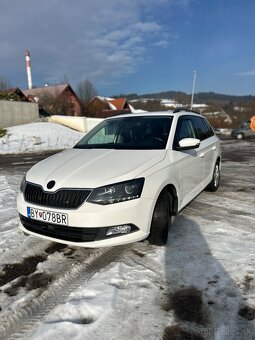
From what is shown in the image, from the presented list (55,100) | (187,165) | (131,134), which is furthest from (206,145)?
(55,100)

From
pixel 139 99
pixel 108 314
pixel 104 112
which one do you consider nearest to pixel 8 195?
pixel 108 314

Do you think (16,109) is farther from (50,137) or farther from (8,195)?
(8,195)

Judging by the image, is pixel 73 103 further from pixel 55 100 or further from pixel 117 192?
pixel 117 192

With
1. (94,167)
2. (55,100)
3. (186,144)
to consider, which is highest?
(55,100)

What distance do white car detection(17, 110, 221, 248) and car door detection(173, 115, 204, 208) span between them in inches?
0.6

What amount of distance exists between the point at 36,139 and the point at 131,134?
1976 centimetres

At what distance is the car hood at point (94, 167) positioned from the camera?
11.4 feet

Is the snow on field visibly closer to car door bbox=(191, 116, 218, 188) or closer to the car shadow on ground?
car door bbox=(191, 116, 218, 188)

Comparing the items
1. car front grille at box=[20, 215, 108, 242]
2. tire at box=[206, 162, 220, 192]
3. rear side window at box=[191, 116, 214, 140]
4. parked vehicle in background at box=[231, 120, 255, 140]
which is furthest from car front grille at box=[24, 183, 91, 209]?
parked vehicle in background at box=[231, 120, 255, 140]

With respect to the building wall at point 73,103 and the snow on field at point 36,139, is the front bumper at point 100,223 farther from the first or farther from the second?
the building wall at point 73,103

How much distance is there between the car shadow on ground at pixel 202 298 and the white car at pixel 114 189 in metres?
0.44

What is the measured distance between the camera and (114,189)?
3.39 metres

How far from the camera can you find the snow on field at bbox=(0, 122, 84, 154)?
2075cm

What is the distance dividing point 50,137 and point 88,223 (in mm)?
22349
